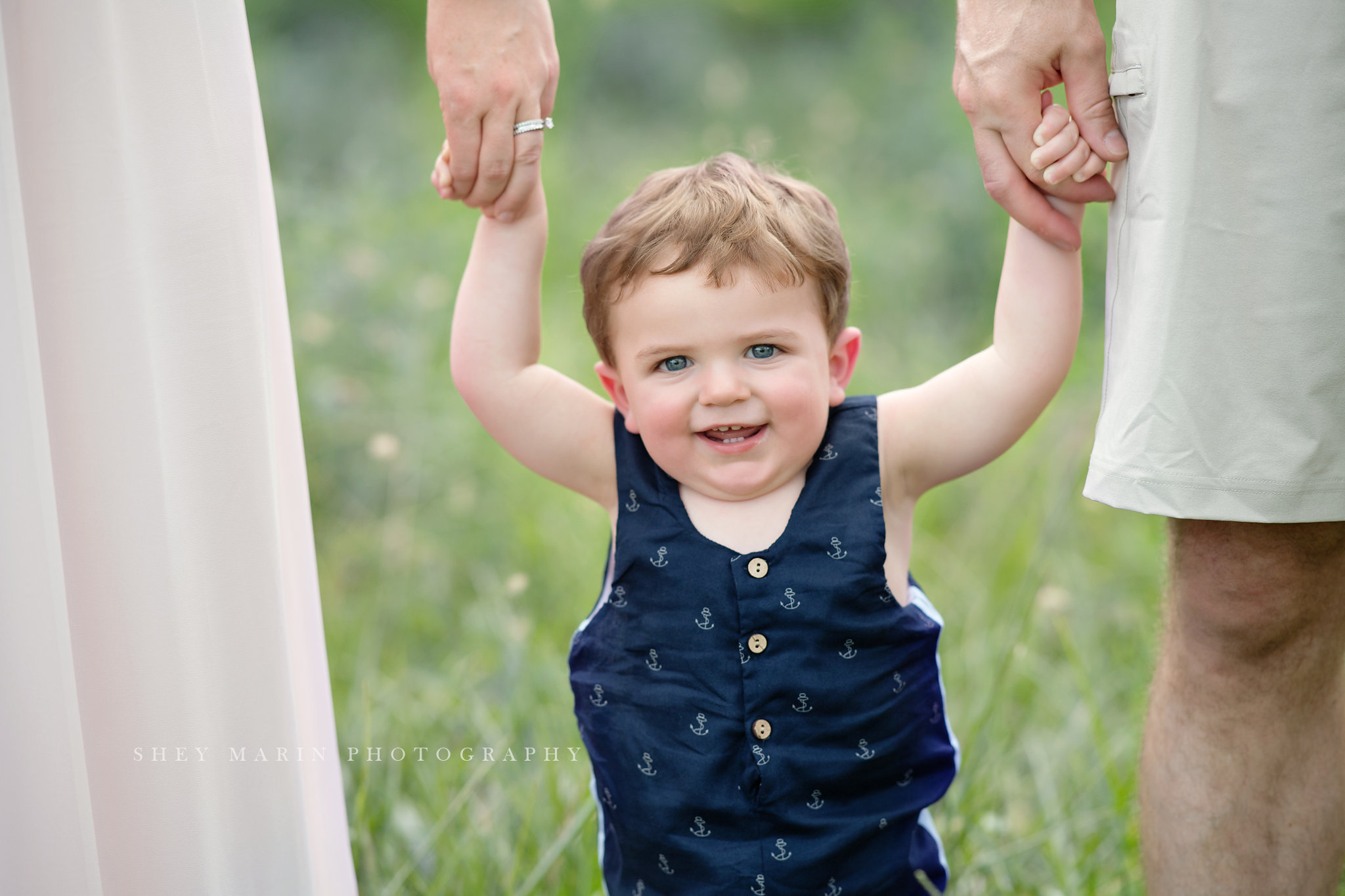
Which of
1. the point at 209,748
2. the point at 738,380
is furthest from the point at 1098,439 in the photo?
the point at 209,748

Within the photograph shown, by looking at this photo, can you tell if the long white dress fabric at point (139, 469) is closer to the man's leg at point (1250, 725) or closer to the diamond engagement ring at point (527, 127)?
the diamond engagement ring at point (527, 127)

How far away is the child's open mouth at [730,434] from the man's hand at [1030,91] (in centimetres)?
44

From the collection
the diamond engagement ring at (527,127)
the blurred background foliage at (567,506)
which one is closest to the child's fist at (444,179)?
the diamond engagement ring at (527,127)

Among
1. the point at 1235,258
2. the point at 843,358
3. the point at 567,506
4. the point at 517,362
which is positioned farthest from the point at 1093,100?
the point at 567,506

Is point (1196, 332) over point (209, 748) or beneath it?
over

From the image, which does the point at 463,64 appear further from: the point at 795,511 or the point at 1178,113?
the point at 1178,113

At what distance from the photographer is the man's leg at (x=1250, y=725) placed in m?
1.52

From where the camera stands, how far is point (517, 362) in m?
1.62

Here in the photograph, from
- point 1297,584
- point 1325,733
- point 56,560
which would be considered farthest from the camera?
point 1325,733

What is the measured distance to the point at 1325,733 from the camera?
63.2 inches

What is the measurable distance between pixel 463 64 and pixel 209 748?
0.92m

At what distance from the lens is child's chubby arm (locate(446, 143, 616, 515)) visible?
5.30 ft

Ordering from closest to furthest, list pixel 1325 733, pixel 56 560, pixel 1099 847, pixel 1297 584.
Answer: pixel 56 560 < pixel 1297 584 < pixel 1325 733 < pixel 1099 847

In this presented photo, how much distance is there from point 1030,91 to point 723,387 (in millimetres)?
539
